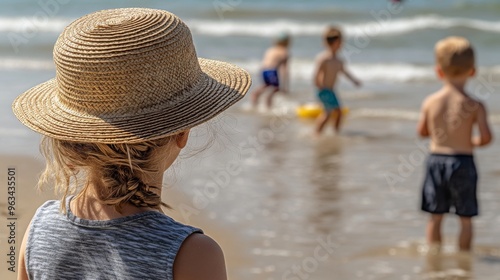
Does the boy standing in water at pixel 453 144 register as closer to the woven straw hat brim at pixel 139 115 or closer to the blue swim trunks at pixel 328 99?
the woven straw hat brim at pixel 139 115

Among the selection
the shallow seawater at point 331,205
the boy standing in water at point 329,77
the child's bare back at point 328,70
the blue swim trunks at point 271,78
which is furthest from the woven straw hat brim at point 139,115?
the blue swim trunks at point 271,78

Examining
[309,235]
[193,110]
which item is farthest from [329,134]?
[193,110]

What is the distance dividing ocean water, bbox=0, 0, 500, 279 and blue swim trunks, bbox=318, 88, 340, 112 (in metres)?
0.35

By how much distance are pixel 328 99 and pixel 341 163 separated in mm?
1795

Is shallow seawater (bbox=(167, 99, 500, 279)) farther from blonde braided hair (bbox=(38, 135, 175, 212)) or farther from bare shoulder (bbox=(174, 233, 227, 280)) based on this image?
bare shoulder (bbox=(174, 233, 227, 280))

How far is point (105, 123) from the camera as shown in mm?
1848

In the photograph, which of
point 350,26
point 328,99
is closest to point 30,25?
point 350,26

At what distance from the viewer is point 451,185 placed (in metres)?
5.53

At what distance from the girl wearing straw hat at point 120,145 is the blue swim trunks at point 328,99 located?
7.77 metres

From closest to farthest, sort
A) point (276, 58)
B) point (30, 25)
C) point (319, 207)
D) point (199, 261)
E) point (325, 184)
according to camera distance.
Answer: point (199, 261) → point (319, 207) → point (325, 184) → point (276, 58) → point (30, 25)

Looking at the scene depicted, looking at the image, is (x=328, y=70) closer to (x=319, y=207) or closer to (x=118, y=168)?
(x=319, y=207)

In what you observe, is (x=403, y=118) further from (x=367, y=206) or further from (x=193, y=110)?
(x=193, y=110)

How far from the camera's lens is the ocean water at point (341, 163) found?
17.7 feet

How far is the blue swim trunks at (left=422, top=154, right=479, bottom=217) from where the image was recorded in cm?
549
